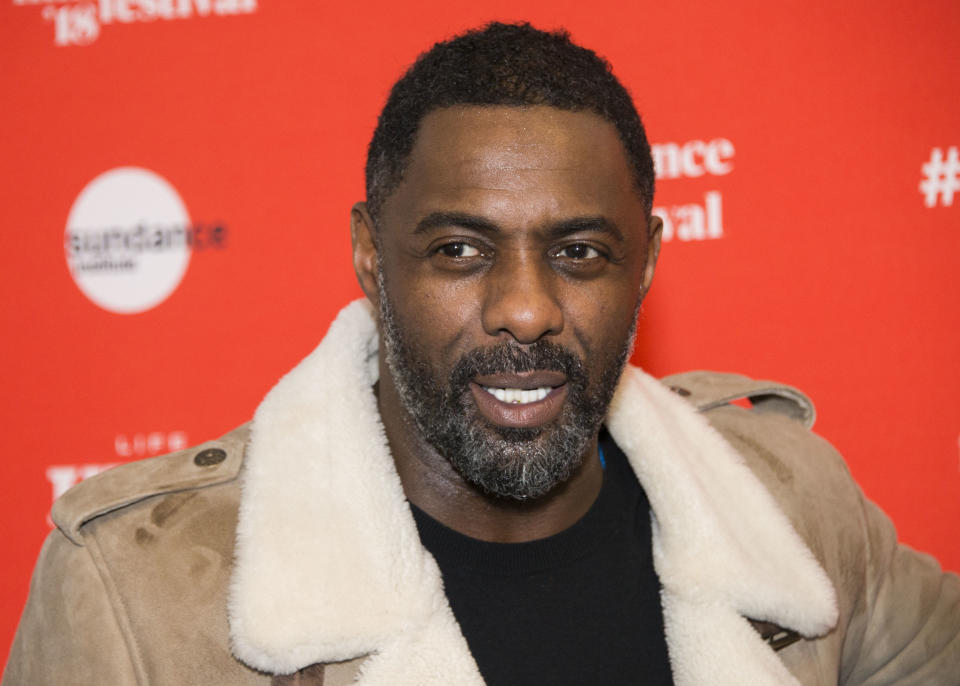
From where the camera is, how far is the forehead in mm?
1130

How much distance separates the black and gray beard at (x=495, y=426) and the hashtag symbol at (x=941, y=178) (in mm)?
1149

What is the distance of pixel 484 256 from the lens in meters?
1.15

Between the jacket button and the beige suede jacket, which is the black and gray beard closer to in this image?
the beige suede jacket

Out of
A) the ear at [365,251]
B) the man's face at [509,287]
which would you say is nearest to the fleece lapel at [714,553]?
the man's face at [509,287]

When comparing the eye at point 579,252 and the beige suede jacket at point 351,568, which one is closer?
the beige suede jacket at point 351,568

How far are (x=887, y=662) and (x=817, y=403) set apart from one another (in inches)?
24.0

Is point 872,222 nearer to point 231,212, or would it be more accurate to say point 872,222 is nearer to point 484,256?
point 484,256

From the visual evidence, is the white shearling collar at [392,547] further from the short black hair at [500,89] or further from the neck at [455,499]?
the short black hair at [500,89]

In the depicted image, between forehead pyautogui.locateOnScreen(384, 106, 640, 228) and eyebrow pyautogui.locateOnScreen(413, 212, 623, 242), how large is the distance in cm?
1

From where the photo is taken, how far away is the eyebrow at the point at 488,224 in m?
1.13

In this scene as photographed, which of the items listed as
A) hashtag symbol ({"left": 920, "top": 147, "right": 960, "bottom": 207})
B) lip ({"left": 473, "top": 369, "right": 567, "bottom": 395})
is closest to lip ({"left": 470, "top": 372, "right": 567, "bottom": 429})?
lip ({"left": 473, "top": 369, "right": 567, "bottom": 395})

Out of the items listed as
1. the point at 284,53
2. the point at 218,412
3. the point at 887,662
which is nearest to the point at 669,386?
the point at 887,662

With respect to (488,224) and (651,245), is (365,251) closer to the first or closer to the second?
(488,224)

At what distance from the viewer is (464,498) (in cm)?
124
